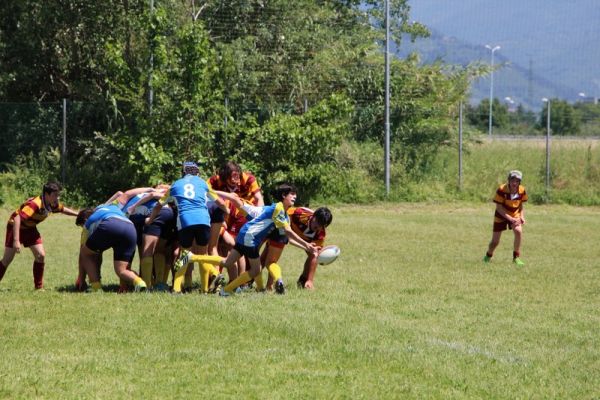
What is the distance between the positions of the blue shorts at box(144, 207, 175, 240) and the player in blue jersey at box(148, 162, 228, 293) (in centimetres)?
17

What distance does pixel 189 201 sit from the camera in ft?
38.8

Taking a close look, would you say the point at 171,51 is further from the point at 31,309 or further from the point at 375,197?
the point at 31,309

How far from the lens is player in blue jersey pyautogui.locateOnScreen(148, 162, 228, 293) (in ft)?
38.5

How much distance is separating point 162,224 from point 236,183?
4.52 ft

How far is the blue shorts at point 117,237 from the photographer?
1169 cm

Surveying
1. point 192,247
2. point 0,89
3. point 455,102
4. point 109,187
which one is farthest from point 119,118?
point 192,247

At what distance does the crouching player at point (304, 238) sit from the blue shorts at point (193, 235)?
0.88m

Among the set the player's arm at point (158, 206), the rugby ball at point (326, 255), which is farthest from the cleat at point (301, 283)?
the player's arm at point (158, 206)

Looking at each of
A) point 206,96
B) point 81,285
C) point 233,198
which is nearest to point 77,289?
point 81,285

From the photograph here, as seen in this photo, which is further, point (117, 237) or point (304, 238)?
point (304, 238)

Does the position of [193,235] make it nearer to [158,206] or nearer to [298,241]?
[158,206]

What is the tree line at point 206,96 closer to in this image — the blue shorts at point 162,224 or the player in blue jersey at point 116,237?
the blue shorts at point 162,224

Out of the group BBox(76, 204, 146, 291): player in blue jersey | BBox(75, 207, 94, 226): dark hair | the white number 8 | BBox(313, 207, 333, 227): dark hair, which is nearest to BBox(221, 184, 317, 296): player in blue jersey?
BBox(313, 207, 333, 227): dark hair

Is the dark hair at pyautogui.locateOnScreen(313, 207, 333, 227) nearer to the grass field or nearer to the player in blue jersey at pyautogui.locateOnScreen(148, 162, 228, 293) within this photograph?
the grass field
